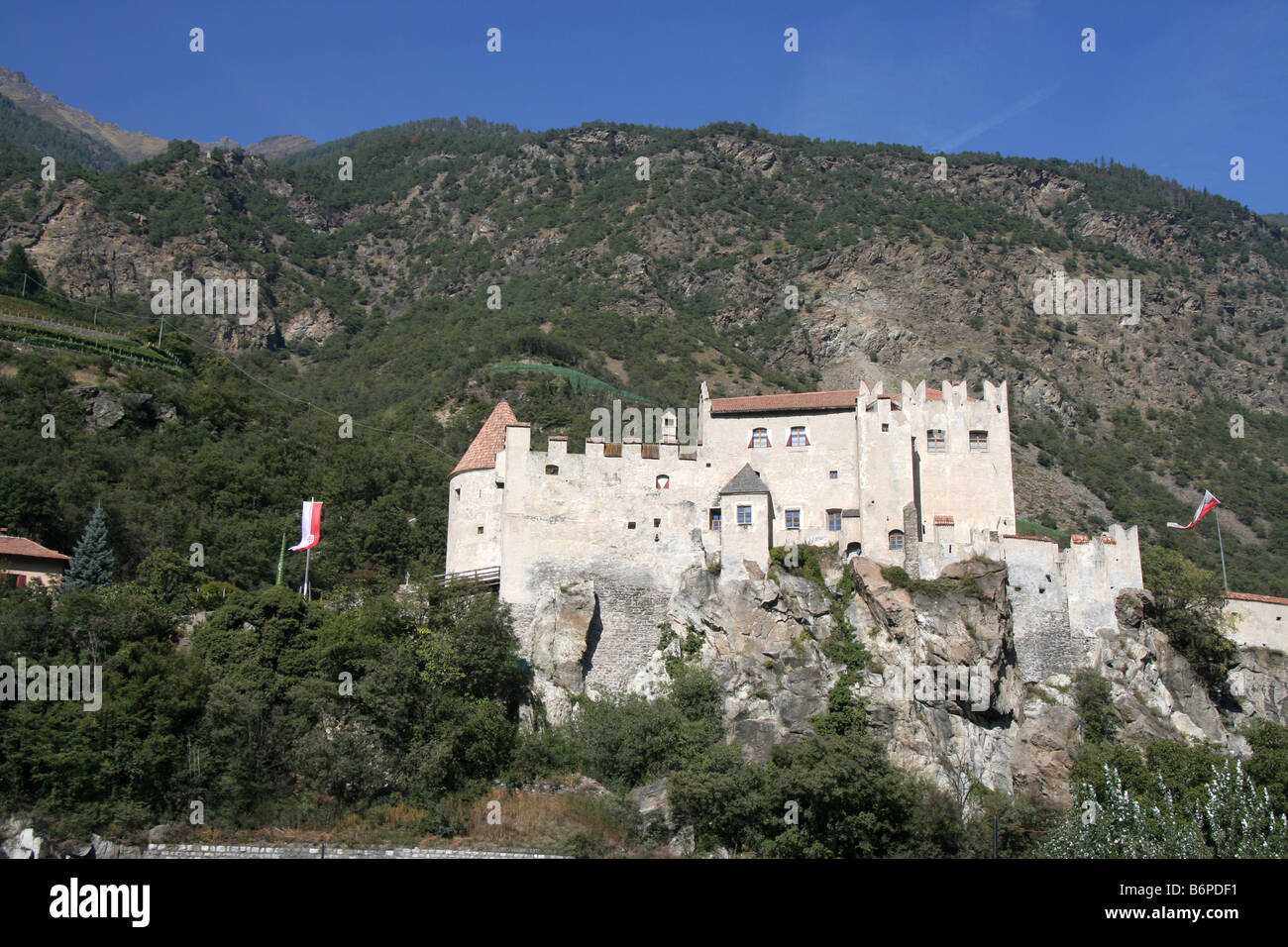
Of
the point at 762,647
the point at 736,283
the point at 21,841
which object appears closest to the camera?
the point at 21,841

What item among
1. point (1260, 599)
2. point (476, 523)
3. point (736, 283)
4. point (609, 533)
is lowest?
point (1260, 599)

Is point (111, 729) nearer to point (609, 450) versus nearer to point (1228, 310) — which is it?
point (609, 450)

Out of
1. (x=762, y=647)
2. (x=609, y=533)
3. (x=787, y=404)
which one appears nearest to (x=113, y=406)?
(x=609, y=533)

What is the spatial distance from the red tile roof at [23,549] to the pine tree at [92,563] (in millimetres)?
1043

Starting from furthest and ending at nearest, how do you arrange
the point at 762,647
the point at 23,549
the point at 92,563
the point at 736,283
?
the point at 736,283 → the point at 23,549 → the point at 92,563 → the point at 762,647

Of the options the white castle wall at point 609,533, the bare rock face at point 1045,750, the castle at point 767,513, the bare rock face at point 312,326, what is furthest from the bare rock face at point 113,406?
the bare rock face at point 1045,750

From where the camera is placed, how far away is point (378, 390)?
90500 millimetres

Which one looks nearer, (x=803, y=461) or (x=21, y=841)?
(x=21, y=841)

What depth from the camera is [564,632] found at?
4191 centimetres

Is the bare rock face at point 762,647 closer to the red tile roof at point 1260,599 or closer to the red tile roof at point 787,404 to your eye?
the red tile roof at point 787,404

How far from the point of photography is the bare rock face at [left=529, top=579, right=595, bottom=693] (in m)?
41.5

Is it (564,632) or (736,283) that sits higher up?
(736,283)

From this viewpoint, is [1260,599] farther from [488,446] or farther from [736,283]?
[736,283]

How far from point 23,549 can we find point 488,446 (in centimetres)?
2007
